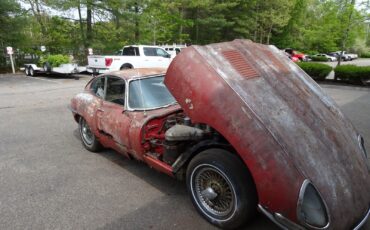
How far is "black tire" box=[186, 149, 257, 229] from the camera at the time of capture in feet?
9.00

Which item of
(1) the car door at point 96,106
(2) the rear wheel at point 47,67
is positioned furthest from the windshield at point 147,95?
(2) the rear wheel at point 47,67

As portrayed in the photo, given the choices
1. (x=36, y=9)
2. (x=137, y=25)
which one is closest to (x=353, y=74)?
(x=137, y=25)

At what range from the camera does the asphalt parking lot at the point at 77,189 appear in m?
3.21

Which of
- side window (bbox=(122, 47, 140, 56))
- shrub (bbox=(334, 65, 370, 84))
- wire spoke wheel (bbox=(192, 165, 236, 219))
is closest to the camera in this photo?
wire spoke wheel (bbox=(192, 165, 236, 219))

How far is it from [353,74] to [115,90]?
480 inches

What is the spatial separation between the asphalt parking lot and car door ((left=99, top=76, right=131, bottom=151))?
1.80 feet

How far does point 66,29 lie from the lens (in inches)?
892

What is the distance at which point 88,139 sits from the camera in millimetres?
5309

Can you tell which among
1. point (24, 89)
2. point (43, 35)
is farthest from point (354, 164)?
point (43, 35)

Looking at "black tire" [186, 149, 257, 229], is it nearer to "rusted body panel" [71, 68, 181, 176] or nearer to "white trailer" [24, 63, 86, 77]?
"rusted body panel" [71, 68, 181, 176]

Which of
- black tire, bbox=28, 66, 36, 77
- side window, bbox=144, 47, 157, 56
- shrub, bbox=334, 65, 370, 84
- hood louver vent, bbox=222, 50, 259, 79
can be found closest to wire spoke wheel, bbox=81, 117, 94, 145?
hood louver vent, bbox=222, 50, 259, 79

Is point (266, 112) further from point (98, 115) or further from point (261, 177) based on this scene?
point (98, 115)

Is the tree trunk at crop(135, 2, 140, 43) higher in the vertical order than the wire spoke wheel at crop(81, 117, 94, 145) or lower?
higher

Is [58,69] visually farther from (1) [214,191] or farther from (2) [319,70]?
(1) [214,191]
